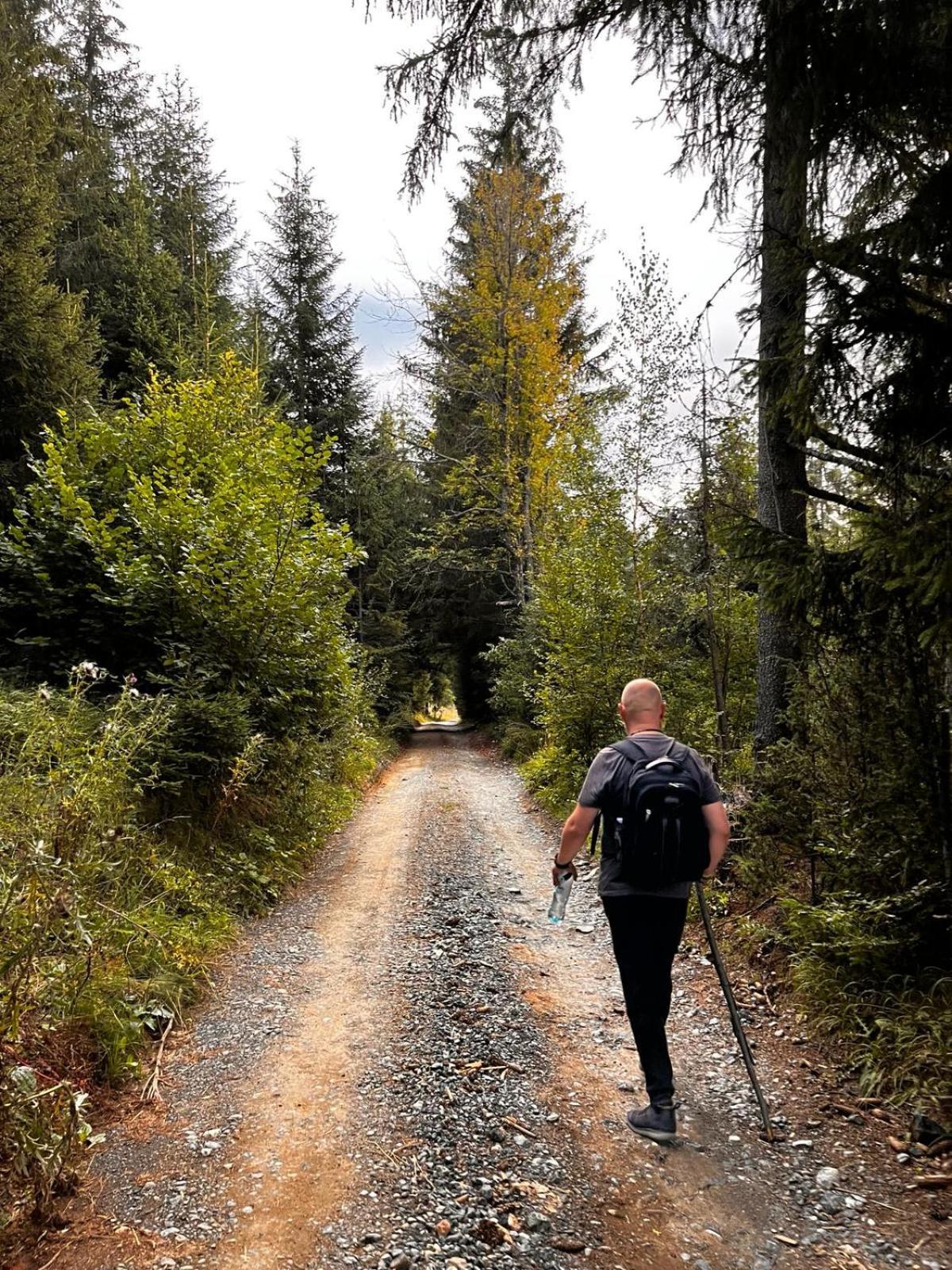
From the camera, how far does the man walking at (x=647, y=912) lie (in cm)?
315

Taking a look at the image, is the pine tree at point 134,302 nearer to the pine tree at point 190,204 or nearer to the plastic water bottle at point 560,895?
the pine tree at point 190,204

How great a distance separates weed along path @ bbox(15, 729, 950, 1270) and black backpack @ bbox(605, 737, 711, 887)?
1.25 metres

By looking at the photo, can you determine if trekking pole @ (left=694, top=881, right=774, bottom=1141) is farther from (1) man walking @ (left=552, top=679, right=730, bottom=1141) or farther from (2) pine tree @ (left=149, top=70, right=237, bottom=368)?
(2) pine tree @ (left=149, top=70, right=237, bottom=368)

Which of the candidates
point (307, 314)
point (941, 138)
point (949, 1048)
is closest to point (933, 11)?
point (941, 138)

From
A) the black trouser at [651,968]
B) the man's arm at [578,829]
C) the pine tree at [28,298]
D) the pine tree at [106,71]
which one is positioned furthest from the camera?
the pine tree at [106,71]

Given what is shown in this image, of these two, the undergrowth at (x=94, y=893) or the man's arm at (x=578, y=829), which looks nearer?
the undergrowth at (x=94, y=893)

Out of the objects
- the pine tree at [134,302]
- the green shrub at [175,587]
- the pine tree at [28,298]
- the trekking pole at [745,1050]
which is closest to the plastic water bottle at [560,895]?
the trekking pole at [745,1050]

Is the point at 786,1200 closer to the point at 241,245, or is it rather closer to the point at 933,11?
the point at 933,11

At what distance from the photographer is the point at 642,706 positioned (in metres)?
3.44

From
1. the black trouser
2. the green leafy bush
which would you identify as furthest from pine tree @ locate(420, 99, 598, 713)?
the black trouser

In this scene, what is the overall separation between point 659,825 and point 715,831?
13.0 inches

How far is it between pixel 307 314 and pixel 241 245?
3.67 metres

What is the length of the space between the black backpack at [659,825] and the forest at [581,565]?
143 centimetres

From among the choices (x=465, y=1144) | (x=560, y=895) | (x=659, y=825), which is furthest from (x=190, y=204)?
(x=465, y=1144)
